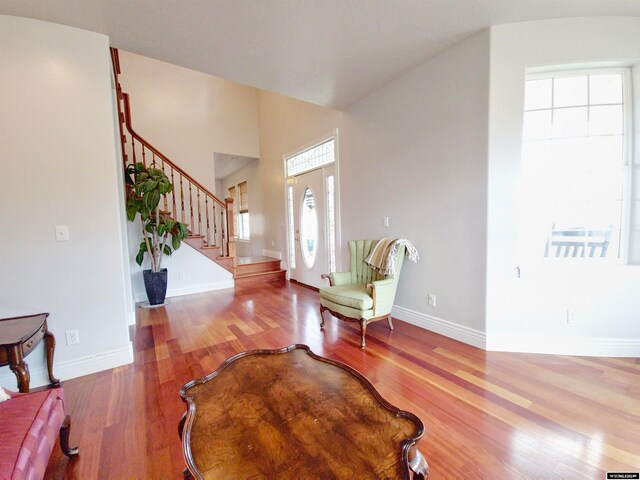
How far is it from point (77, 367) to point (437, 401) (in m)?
2.76

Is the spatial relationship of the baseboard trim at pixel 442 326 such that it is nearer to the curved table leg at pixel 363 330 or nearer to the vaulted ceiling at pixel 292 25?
the curved table leg at pixel 363 330

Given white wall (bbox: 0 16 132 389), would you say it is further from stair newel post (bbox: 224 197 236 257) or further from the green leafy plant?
stair newel post (bbox: 224 197 236 257)

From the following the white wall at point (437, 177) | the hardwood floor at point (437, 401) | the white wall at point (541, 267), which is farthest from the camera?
the white wall at point (437, 177)

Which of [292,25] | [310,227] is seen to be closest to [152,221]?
[310,227]

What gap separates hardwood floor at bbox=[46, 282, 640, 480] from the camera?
129cm

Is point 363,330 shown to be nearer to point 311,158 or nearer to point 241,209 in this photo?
point 311,158

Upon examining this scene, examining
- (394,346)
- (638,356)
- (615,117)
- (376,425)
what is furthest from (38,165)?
(638,356)

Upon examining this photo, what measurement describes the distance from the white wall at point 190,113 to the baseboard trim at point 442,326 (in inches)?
183

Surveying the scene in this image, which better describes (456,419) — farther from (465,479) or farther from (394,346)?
(394,346)

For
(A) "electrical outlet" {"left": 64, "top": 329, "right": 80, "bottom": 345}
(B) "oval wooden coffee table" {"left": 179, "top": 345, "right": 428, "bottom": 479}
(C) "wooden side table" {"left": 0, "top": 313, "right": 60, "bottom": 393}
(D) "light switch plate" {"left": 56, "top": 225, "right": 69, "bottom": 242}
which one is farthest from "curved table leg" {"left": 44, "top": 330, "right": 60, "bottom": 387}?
(B) "oval wooden coffee table" {"left": 179, "top": 345, "right": 428, "bottom": 479}

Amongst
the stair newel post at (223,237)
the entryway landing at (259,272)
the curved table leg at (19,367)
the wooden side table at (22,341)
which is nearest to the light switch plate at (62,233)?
the wooden side table at (22,341)

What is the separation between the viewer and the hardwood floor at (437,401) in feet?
4.25

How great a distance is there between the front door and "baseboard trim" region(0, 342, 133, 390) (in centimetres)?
288

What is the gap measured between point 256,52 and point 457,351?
11.0ft
